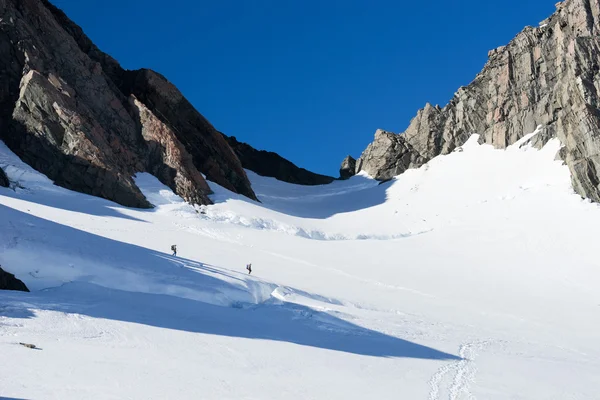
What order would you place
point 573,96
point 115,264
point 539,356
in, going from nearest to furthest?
point 539,356 < point 115,264 < point 573,96

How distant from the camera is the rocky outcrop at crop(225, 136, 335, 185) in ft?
325

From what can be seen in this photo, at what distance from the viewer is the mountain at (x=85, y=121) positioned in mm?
44125

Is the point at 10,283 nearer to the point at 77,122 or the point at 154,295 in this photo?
the point at 154,295

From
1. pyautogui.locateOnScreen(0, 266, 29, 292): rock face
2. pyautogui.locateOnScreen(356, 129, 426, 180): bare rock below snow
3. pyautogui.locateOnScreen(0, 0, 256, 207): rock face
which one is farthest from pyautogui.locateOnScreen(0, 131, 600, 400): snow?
pyautogui.locateOnScreen(356, 129, 426, 180): bare rock below snow

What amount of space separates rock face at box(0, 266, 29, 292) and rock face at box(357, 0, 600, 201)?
42826 millimetres

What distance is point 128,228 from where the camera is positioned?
35781mm

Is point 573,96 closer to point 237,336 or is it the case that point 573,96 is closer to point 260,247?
point 260,247

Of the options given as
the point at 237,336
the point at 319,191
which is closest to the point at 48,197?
the point at 237,336

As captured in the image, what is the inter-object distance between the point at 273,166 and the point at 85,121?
2223 inches

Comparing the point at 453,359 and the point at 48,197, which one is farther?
the point at 48,197

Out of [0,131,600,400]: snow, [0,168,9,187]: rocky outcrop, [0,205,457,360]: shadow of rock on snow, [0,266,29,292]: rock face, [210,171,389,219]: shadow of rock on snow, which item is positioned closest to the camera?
[0,131,600,400]: snow

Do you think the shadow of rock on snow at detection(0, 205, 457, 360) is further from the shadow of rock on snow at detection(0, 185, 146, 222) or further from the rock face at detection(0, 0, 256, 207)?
the rock face at detection(0, 0, 256, 207)

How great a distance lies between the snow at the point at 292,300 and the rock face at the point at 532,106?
5.05 meters

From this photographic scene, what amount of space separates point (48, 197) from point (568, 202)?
40.1m
